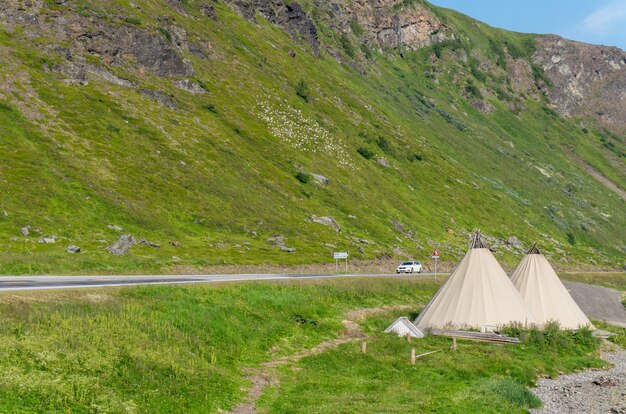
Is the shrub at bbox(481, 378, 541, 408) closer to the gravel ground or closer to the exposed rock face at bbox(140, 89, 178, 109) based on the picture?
the gravel ground

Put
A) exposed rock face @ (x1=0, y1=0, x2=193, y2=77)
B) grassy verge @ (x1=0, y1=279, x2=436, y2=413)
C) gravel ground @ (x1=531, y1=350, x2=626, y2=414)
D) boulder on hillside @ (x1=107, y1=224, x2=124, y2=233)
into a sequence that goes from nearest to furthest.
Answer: grassy verge @ (x1=0, y1=279, x2=436, y2=413) < gravel ground @ (x1=531, y1=350, x2=626, y2=414) < boulder on hillside @ (x1=107, y1=224, x2=124, y2=233) < exposed rock face @ (x1=0, y1=0, x2=193, y2=77)

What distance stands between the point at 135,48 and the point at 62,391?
112 meters

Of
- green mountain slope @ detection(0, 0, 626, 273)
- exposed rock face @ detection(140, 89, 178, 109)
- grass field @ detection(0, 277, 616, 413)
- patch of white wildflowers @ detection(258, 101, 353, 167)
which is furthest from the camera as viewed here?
patch of white wildflowers @ detection(258, 101, 353, 167)

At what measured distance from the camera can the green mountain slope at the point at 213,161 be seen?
75.4 meters

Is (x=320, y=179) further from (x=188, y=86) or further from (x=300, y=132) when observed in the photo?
(x=188, y=86)

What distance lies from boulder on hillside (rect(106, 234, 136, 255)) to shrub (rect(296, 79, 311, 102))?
8772cm

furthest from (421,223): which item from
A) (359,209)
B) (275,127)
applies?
(275,127)

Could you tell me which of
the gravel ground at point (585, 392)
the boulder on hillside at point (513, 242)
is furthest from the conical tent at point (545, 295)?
the boulder on hillside at point (513, 242)

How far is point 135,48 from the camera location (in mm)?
121562

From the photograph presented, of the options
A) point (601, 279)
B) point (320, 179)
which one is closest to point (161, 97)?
point (320, 179)

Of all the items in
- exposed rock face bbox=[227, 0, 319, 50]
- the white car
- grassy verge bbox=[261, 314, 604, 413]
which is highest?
exposed rock face bbox=[227, 0, 319, 50]

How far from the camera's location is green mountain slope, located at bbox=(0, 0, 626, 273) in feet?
247

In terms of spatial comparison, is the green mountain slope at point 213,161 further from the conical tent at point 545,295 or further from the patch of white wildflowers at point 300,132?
the conical tent at point 545,295

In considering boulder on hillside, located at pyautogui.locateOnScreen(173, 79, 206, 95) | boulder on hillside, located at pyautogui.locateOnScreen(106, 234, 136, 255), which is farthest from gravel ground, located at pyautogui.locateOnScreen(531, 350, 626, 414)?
boulder on hillside, located at pyautogui.locateOnScreen(173, 79, 206, 95)
